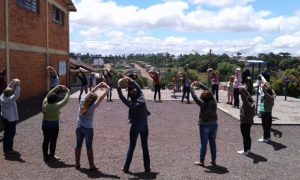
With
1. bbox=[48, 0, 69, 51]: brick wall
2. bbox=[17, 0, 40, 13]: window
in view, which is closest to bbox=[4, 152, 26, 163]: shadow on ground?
bbox=[17, 0, 40, 13]: window

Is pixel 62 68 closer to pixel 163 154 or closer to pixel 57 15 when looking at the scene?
pixel 57 15

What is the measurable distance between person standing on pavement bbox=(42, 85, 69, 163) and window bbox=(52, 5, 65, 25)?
17.3m

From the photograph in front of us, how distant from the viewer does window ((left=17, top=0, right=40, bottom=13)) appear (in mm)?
18305

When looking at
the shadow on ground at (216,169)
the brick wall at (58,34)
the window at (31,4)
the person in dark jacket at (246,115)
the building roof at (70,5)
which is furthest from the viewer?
the building roof at (70,5)

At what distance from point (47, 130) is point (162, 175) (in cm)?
246

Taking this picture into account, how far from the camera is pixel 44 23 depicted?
22.0m

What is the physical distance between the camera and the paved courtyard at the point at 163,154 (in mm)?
7430

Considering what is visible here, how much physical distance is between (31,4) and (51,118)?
43.7 ft

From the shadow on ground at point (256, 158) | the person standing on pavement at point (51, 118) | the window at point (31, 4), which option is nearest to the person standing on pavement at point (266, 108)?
the shadow on ground at point (256, 158)

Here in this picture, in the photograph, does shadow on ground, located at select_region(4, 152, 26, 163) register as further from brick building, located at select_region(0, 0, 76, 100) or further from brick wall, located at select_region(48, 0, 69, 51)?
brick wall, located at select_region(48, 0, 69, 51)

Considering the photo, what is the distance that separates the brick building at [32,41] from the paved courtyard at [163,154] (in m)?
4.62

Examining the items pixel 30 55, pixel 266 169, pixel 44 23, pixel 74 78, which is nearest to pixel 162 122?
pixel 266 169

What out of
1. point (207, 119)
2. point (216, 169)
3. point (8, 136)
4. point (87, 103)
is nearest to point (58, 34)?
point (8, 136)

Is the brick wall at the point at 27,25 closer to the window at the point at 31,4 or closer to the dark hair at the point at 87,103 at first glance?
the window at the point at 31,4
